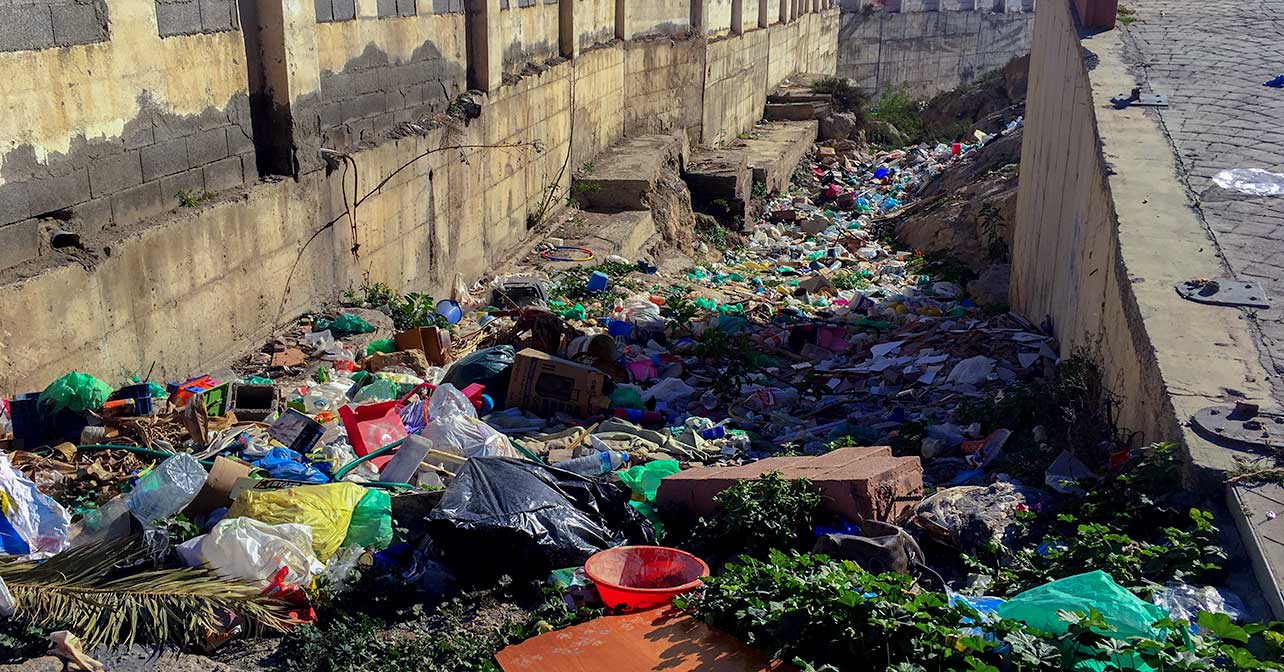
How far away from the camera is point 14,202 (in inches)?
181

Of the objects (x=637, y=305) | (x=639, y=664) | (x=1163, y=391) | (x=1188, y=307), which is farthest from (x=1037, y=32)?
(x=639, y=664)

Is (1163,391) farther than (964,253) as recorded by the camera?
No

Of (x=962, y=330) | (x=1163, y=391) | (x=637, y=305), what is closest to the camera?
(x=1163, y=391)

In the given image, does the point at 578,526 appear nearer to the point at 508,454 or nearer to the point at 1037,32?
the point at 508,454

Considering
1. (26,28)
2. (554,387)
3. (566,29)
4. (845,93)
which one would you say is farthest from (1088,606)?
(845,93)

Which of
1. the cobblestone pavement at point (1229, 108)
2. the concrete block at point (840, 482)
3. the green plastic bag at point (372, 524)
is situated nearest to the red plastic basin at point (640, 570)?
the concrete block at point (840, 482)

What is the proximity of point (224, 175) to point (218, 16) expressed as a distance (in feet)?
2.86

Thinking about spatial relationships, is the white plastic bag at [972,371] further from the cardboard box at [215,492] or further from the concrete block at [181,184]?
the concrete block at [181,184]

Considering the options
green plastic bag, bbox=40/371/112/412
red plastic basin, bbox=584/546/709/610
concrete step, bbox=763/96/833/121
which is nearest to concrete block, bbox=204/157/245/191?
green plastic bag, bbox=40/371/112/412

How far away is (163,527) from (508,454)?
1.54m

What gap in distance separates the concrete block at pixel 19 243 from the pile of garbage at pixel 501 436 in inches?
23.1

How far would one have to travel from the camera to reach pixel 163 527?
3996mm

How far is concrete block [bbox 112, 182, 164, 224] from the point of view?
5.27m

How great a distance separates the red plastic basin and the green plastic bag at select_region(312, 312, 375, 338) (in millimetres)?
3578
